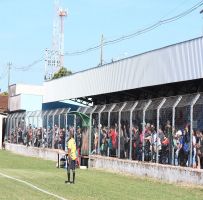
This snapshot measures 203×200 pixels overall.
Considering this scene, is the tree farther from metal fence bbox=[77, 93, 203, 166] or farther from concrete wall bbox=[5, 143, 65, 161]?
metal fence bbox=[77, 93, 203, 166]

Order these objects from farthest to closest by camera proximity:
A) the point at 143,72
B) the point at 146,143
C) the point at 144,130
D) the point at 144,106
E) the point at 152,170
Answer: the point at 143,72, the point at 144,106, the point at 144,130, the point at 146,143, the point at 152,170

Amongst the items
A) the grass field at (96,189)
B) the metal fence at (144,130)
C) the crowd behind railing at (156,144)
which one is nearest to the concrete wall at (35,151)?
the metal fence at (144,130)

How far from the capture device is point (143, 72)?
35438mm

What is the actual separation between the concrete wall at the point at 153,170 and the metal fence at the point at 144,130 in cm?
45

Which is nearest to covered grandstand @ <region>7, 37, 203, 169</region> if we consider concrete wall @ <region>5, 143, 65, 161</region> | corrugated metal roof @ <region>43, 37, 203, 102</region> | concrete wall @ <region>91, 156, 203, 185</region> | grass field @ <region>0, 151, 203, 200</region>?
corrugated metal roof @ <region>43, 37, 203, 102</region>

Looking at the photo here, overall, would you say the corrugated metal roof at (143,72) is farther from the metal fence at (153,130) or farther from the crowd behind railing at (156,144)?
the crowd behind railing at (156,144)

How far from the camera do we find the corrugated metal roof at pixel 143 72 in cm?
2983

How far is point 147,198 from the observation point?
16.2 m

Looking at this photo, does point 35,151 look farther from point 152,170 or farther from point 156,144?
point 152,170

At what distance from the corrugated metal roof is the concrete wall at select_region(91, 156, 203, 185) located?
20.5 feet

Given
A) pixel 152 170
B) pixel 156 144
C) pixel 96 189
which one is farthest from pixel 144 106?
pixel 96 189

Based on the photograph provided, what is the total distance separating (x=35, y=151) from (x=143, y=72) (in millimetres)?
12158

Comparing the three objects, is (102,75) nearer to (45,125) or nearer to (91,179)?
(45,125)

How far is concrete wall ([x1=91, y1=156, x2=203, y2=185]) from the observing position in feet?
66.5
